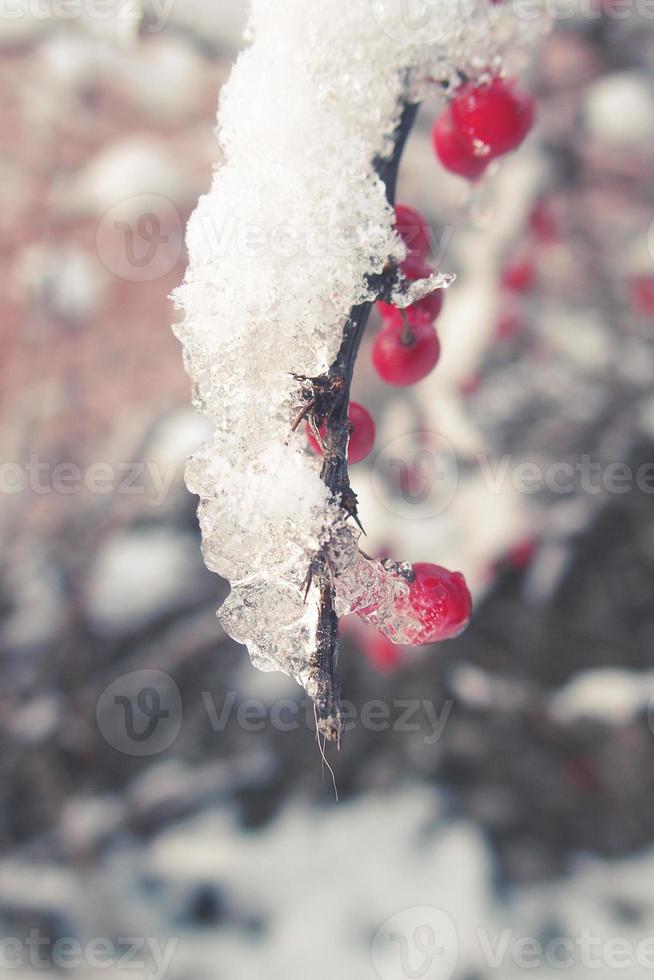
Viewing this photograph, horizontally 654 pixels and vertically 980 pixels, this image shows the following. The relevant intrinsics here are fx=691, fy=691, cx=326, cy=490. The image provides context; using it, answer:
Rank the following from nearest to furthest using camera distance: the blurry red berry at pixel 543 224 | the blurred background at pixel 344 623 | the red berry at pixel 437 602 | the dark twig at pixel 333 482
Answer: the dark twig at pixel 333 482
the red berry at pixel 437 602
the blurry red berry at pixel 543 224
the blurred background at pixel 344 623

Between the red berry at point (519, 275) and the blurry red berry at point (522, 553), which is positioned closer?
the red berry at point (519, 275)

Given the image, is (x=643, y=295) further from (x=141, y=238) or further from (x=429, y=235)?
(x=429, y=235)

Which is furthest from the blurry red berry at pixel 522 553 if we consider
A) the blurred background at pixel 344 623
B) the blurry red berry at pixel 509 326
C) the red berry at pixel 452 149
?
the red berry at pixel 452 149

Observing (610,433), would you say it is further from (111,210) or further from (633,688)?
(111,210)

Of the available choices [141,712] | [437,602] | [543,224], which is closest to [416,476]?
[543,224]

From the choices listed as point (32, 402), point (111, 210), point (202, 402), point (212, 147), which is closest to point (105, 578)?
point (32, 402)

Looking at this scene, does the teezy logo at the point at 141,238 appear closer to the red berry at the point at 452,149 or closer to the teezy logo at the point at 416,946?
the red berry at the point at 452,149

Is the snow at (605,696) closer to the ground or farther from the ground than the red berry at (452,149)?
closer to the ground
